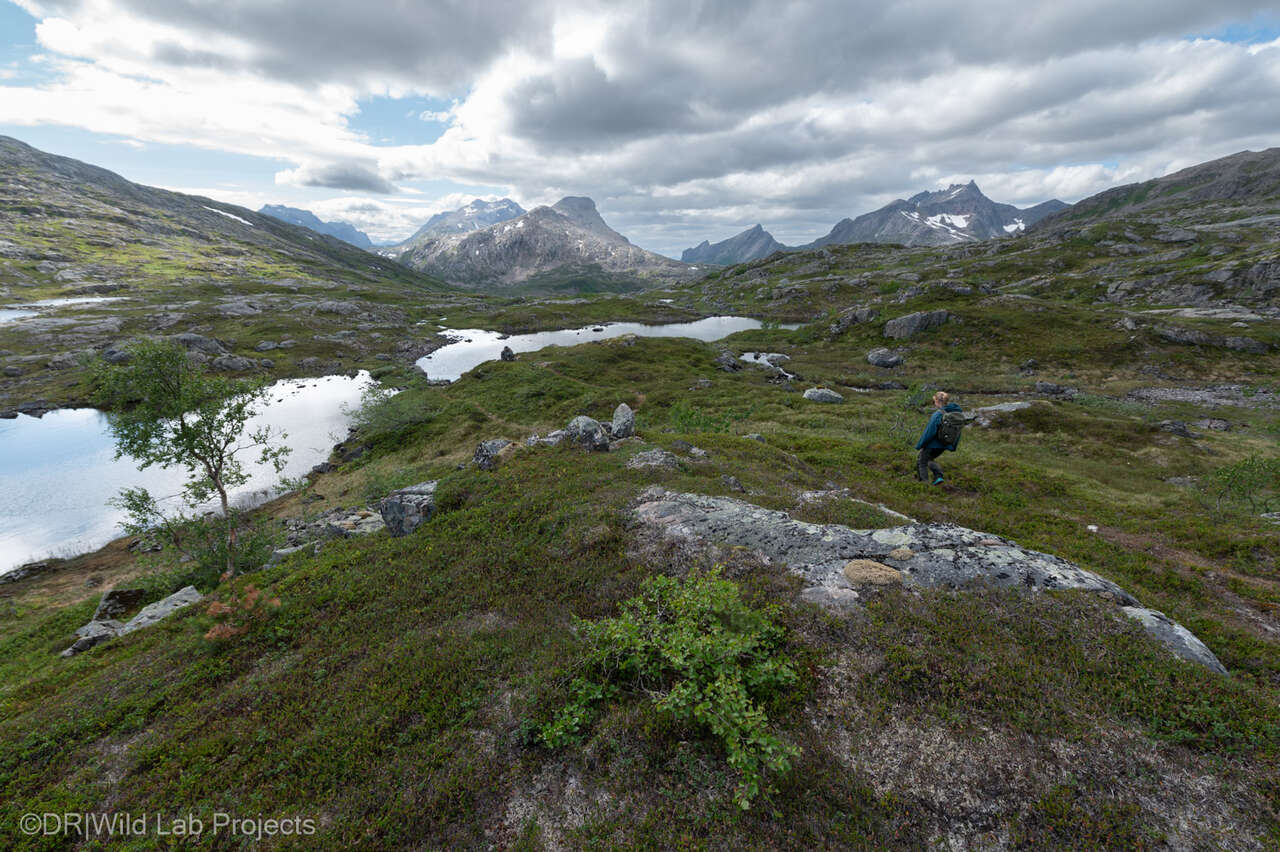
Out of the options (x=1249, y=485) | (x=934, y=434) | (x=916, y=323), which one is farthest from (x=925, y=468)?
(x=916, y=323)

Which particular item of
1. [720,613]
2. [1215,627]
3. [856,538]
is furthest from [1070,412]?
[720,613]

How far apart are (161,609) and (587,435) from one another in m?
22.8

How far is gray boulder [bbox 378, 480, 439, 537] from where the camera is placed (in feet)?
69.0

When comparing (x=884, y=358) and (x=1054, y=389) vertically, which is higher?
(x=884, y=358)

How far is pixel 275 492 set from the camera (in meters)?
50.3

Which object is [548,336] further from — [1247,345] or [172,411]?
[1247,345]

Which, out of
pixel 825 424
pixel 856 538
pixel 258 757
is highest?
pixel 856 538

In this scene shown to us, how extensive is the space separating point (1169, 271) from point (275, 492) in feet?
599

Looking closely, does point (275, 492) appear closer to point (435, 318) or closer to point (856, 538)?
point (856, 538)

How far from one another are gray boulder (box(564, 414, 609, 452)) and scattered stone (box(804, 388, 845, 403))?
143 feet

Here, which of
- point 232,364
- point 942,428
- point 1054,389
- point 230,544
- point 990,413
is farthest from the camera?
point 232,364

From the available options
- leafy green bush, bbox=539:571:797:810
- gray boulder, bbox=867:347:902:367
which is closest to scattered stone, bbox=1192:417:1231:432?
gray boulder, bbox=867:347:902:367

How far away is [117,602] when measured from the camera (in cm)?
2522

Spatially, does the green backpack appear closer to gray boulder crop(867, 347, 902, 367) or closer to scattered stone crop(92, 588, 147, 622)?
scattered stone crop(92, 588, 147, 622)
